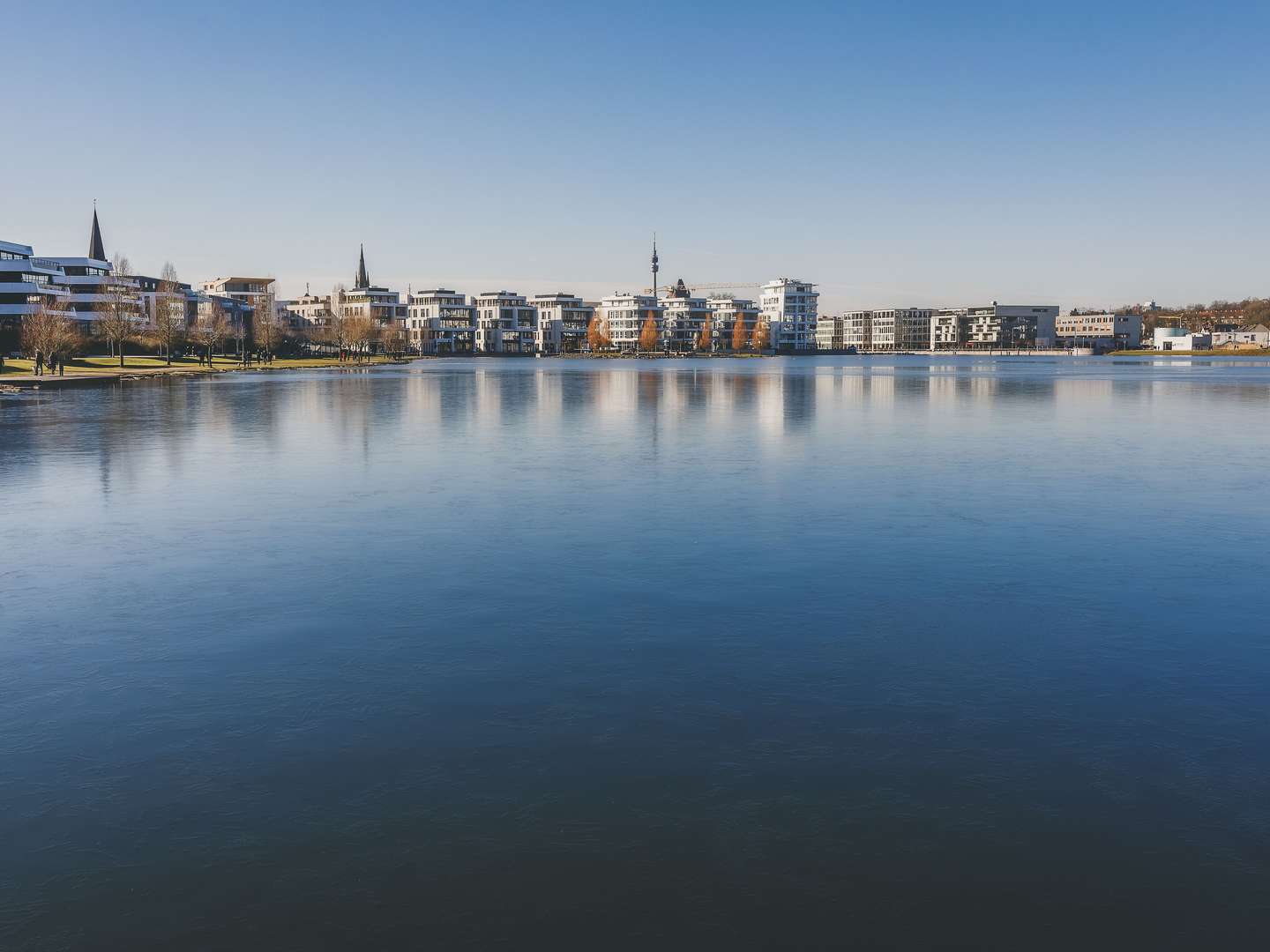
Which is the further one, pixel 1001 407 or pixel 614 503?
pixel 1001 407

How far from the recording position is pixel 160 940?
18.6 feet

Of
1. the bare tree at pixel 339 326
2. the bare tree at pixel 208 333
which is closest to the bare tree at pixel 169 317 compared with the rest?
the bare tree at pixel 208 333

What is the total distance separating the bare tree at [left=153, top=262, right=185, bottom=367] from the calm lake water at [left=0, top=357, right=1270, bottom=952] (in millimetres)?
88783

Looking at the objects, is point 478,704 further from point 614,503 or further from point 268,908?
point 614,503

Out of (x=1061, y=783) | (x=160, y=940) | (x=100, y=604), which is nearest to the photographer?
(x=160, y=940)

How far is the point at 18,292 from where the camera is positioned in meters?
115

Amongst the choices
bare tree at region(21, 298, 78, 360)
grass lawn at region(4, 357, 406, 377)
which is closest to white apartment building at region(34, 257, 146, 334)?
grass lawn at region(4, 357, 406, 377)

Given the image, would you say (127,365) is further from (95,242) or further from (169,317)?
(95,242)

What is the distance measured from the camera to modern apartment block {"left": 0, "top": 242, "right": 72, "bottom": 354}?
111 meters

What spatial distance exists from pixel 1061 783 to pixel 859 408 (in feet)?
143

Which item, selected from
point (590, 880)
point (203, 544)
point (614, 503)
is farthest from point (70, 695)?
point (614, 503)

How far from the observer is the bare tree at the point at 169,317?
101562 mm

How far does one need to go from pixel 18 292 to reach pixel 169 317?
25.6 metres

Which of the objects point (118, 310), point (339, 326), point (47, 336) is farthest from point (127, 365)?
point (339, 326)
